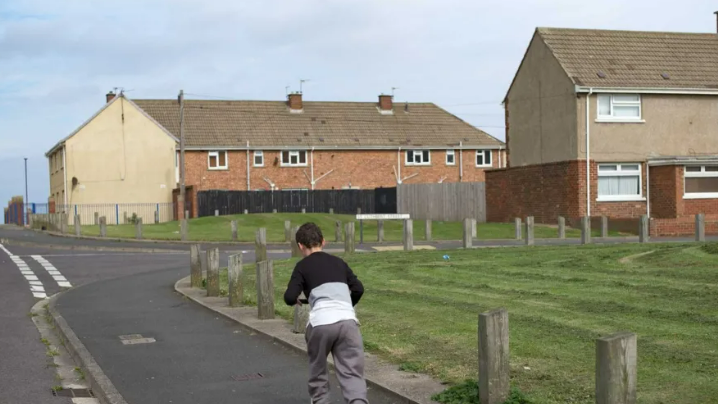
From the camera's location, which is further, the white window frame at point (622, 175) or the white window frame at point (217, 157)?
the white window frame at point (217, 157)

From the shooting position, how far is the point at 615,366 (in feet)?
20.1

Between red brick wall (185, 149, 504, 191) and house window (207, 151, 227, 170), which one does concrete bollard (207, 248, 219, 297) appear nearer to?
red brick wall (185, 149, 504, 191)

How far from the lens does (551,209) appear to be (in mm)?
41500

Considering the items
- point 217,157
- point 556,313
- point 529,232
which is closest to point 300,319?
point 556,313

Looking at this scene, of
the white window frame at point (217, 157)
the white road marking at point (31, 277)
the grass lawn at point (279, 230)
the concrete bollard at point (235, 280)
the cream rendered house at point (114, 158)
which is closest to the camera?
the concrete bollard at point (235, 280)

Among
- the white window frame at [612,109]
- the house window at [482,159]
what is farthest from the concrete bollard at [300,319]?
the house window at [482,159]

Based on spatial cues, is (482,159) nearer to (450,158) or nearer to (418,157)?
(450,158)

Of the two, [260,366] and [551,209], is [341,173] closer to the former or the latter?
[551,209]

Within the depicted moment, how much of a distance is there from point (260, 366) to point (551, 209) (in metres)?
32.3

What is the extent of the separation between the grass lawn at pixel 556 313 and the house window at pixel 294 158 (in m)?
42.7

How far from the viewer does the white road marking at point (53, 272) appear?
865 inches

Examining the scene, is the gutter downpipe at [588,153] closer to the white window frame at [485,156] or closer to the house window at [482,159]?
the white window frame at [485,156]

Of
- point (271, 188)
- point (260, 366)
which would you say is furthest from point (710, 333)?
point (271, 188)

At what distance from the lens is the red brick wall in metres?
63.5
